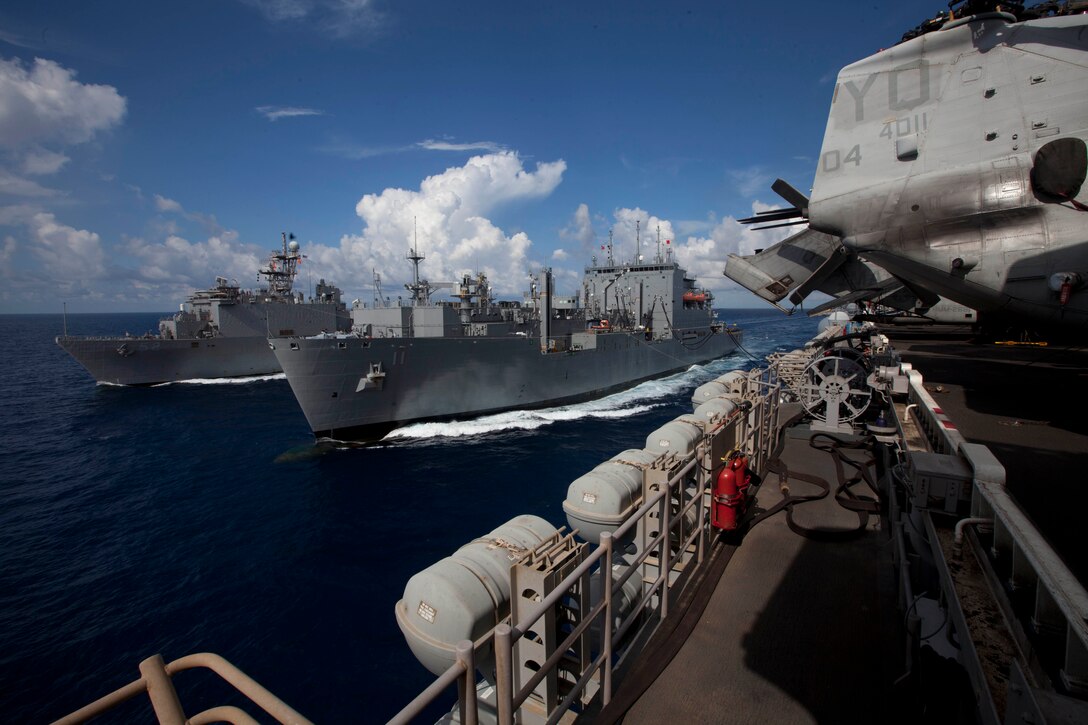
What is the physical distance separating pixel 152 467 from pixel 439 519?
45.2ft

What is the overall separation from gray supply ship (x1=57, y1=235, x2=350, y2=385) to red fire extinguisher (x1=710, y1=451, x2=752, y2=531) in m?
44.2

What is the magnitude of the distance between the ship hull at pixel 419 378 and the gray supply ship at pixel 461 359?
5 cm

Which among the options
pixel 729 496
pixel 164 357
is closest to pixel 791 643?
pixel 729 496

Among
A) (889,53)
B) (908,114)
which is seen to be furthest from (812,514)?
(889,53)

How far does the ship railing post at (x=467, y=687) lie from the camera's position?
2.10 meters

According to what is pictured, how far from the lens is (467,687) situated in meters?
2.14

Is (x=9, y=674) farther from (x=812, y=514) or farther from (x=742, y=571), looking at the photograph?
(x=812, y=514)

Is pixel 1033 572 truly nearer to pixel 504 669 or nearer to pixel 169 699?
pixel 504 669

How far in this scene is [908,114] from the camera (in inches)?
312

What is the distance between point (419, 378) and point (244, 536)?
1108cm

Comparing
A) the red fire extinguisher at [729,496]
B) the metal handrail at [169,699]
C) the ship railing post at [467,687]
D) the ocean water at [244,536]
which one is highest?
the metal handrail at [169,699]

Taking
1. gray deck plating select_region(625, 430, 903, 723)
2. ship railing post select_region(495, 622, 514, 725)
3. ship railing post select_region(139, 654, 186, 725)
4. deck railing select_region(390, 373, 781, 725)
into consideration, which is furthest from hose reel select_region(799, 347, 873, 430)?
ship railing post select_region(139, 654, 186, 725)

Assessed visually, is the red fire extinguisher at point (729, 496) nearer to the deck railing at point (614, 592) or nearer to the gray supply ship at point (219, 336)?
the deck railing at point (614, 592)

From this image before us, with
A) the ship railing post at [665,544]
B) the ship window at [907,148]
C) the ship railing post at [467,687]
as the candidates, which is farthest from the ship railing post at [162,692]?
the ship window at [907,148]
